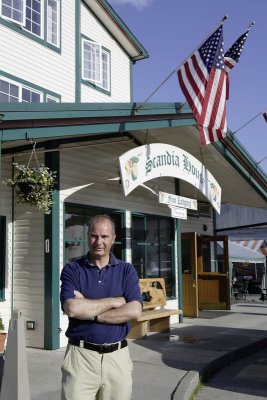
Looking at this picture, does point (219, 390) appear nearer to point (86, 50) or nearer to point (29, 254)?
point (29, 254)

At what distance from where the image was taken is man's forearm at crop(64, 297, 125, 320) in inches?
129

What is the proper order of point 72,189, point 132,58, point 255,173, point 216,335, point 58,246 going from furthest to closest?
point 132,58, point 255,173, point 216,335, point 72,189, point 58,246

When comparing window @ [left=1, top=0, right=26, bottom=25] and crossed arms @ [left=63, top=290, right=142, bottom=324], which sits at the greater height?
window @ [left=1, top=0, right=26, bottom=25]

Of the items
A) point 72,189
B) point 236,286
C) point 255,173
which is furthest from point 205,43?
point 236,286

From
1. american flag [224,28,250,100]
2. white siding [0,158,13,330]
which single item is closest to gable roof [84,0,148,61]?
american flag [224,28,250,100]

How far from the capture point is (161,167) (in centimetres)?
961

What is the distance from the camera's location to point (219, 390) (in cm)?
663

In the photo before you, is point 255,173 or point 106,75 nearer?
point 255,173

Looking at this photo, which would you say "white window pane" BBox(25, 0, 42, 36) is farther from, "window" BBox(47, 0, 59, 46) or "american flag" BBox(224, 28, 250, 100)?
"american flag" BBox(224, 28, 250, 100)

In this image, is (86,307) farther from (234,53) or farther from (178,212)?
(234,53)

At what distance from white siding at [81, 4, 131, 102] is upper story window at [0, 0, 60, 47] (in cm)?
121

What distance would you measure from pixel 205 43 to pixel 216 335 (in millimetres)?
5922

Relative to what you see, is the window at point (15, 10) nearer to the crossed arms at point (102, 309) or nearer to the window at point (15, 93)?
the window at point (15, 93)

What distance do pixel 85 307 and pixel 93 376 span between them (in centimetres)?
48
